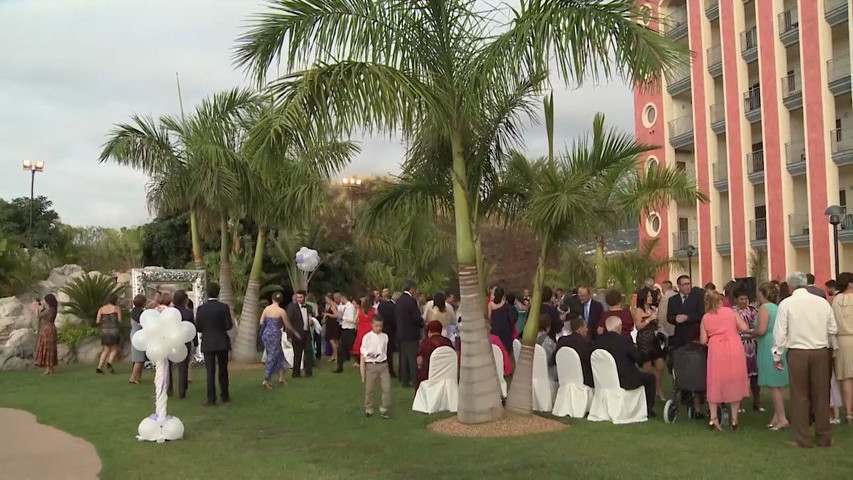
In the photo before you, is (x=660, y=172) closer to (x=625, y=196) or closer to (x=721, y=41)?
(x=625, y=196)

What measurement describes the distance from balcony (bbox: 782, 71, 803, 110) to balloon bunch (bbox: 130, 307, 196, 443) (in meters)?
27.2

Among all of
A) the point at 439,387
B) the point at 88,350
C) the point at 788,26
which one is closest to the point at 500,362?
the point at 439,387

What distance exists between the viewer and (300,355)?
1516 centimetres

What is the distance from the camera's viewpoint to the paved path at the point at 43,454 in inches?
305

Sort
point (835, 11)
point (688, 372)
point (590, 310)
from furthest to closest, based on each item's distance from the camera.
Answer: point (835, 11) < point (590, 310) < point (688, 372)

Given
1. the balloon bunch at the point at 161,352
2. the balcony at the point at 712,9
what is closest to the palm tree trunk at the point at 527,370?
the balloon bunch at the point at 161,352

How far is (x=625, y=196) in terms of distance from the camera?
15469mm

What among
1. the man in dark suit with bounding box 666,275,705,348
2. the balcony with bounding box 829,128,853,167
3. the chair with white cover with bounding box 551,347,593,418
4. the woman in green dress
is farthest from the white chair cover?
the balcony with bounding box 829,128,853,167

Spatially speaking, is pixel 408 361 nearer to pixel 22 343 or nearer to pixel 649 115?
pixel 22 343

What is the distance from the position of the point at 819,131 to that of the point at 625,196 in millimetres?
17190

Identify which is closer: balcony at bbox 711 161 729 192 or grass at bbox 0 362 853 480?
grass at bbox 0 362 853 480

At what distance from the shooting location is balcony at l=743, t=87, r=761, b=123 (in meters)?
32.2

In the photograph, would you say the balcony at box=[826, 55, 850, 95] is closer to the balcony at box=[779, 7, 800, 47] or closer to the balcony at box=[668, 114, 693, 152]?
the balcony at box=[779, 7, 800, 47]

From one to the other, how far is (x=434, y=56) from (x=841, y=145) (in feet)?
79.6
